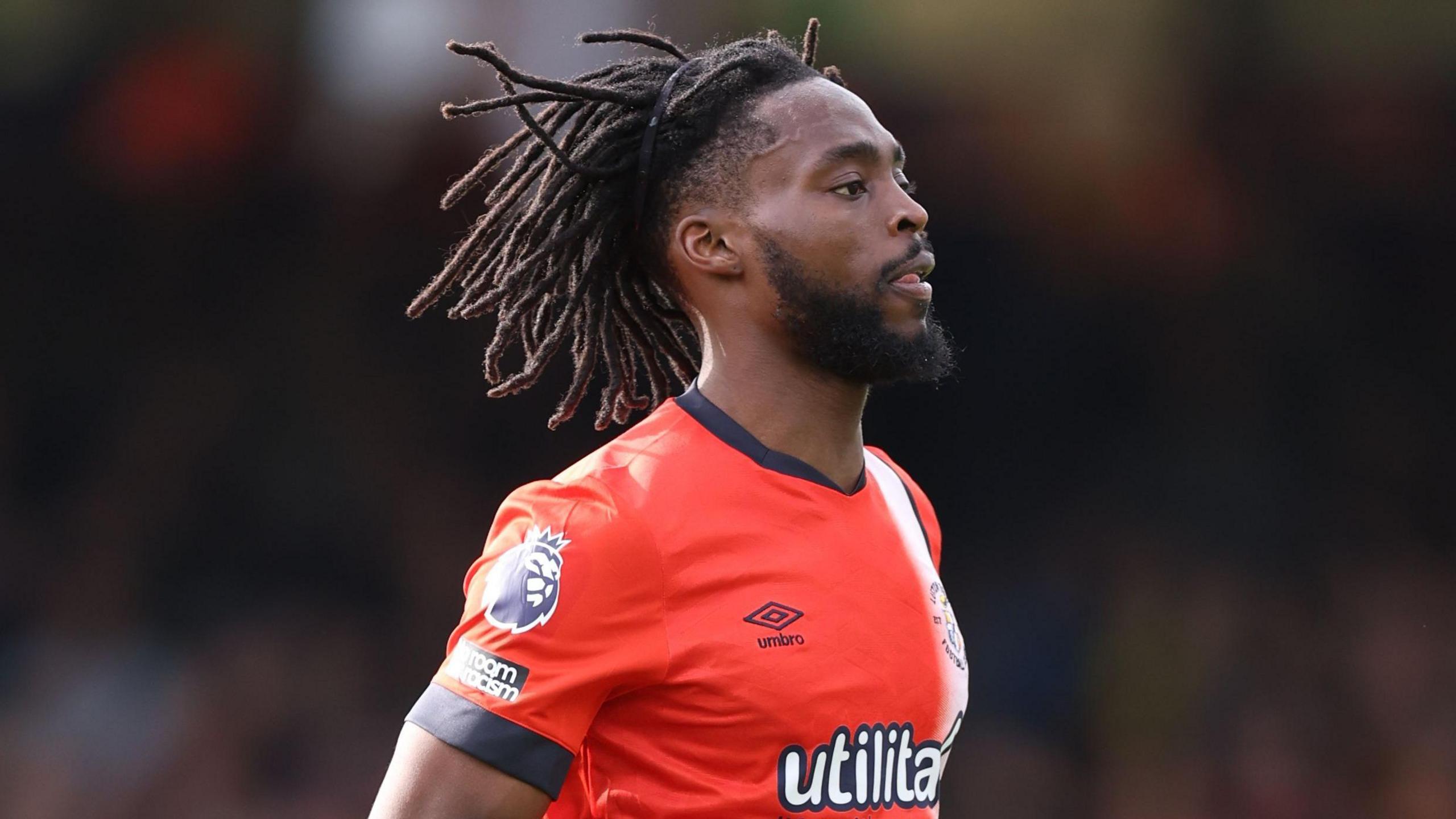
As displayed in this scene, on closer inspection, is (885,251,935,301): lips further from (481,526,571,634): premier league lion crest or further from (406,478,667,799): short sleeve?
(481,526,571,634): premier league lion crest

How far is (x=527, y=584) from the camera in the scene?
8.07 feet

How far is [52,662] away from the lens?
7.22 m

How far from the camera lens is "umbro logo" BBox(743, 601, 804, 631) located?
99.0 inches

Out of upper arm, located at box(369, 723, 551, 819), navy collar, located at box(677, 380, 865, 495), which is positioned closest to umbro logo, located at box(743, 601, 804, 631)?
navy collar, located at box(677, 380, 865, 495)

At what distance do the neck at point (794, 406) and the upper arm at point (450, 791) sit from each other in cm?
75

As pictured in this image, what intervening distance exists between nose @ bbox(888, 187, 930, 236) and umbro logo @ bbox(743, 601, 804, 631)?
0.69 meters

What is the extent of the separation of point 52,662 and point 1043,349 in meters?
4.78

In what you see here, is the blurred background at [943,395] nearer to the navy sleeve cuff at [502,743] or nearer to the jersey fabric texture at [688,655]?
the jersey fabric texture at [688,655]

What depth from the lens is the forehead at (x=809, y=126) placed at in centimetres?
283

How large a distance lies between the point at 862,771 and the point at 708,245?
38.1 inches

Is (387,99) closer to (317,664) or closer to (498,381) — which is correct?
(317,664)

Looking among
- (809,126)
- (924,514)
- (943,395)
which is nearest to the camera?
(809,126)

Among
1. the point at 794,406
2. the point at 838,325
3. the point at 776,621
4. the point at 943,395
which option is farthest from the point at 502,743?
the point at 943,395

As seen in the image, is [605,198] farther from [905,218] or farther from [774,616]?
[774,616]
